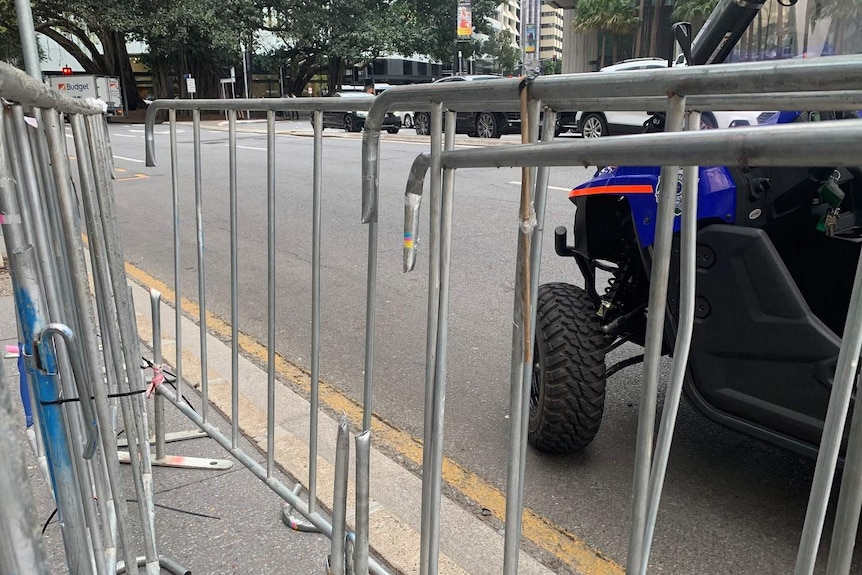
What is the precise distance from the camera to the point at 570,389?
2924 mm

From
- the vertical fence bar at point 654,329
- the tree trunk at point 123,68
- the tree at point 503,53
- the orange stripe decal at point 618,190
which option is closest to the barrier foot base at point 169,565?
the vertical fence bar at point 654,329

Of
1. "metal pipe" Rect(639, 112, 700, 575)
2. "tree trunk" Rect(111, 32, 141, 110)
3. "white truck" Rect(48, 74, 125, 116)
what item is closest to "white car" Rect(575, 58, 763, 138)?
"metal pipe" Rect(639, 112, 700, 575)

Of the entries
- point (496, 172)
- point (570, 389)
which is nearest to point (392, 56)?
point (496, 172)

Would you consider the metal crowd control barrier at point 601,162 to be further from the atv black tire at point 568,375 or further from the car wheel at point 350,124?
the car wheel at point 350,124

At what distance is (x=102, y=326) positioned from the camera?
7.20 feet

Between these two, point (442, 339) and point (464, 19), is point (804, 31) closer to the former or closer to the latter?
point (442, 339)

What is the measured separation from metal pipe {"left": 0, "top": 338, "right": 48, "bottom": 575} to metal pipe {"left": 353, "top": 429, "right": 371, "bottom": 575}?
1.05 m

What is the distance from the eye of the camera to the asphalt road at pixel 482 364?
2682 millimetres

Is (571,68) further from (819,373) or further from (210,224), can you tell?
(819,373)

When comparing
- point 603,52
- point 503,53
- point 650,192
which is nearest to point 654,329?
point 650,192

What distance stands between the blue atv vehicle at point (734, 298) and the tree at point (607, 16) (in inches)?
1556

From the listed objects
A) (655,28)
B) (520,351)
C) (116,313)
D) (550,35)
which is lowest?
(116,313)

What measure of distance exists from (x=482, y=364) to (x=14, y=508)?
3.53 meters

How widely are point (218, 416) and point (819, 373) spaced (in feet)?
8.31
